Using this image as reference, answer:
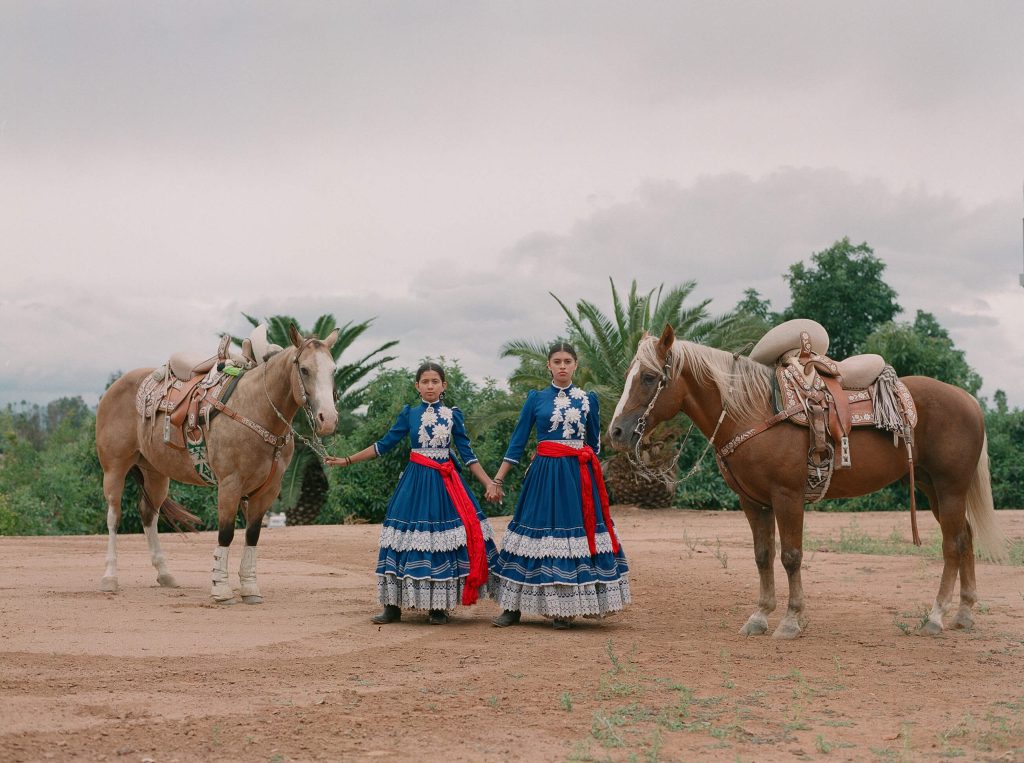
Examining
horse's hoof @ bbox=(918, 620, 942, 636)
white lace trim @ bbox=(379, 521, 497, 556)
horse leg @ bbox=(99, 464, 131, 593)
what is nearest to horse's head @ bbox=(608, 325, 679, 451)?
white lace trim @ bbox=(379, 521, 497, 556)

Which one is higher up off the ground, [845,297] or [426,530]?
[845,297]

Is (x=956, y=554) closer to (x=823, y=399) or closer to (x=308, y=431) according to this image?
(x=823, y=399)

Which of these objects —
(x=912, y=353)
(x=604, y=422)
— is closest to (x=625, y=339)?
(x=604, y=422)

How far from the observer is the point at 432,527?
740 cm

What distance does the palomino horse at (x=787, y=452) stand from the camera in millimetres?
7039

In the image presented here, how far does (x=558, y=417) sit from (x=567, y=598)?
1.31 metres

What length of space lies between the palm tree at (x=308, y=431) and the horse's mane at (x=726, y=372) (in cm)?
1375

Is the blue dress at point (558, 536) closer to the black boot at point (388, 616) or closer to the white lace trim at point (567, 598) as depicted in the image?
the white lace trim at point (567, 598)

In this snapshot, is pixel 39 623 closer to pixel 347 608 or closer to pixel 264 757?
pixel 347 608

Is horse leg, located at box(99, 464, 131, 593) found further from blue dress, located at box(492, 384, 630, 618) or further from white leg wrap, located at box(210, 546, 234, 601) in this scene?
blue dress, located at box(492, 384, 630, 618)

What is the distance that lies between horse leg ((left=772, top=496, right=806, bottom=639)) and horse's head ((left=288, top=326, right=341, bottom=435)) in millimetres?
3370

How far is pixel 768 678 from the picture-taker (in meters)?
5.75

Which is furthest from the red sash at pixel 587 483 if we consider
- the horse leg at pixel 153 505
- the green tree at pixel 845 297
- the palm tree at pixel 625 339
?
the green tree at pixel 845 297

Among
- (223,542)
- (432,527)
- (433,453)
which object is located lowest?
(223,542)
